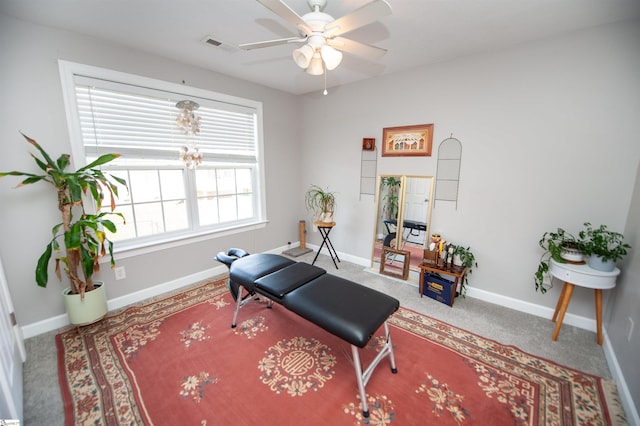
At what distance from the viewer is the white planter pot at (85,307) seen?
2.04 m

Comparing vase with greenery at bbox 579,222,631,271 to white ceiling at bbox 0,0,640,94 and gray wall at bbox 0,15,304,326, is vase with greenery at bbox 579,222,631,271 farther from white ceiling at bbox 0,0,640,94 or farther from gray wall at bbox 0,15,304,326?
gray wall at bbox 0,15,304,326

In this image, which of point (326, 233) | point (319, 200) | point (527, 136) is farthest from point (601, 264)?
point (319, 200)

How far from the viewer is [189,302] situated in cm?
261

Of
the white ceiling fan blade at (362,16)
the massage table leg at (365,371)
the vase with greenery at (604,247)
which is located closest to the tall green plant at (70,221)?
the white ceiling fan blade at (362,16)

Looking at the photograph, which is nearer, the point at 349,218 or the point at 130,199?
the point at 130,199

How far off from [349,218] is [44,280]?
3127 millimetres

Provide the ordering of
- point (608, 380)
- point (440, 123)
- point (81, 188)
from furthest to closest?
1. point (440, 123)
2. point (81, 188)
3. point (608, 380)

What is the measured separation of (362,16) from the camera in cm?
122

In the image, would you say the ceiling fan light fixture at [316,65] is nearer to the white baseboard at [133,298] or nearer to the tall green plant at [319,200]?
the tall green plant at [319,200]

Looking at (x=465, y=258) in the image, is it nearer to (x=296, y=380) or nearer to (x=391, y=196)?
(x=391, y=196)

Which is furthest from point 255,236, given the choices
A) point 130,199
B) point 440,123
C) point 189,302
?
point 440,123

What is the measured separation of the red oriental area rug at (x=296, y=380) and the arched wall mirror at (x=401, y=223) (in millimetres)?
988

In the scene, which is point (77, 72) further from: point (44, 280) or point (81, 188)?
point (44, 280)

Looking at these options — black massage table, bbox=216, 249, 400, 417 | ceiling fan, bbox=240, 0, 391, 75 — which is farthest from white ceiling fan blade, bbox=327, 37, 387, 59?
black massage table, bbox=216, 249, 400, 417
